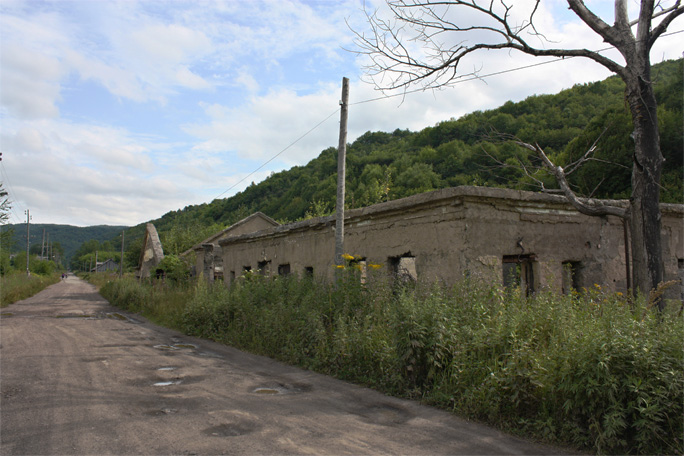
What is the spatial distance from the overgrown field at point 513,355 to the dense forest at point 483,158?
4.14 m

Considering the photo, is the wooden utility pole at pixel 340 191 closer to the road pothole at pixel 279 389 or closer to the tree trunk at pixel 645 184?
the road pothole at pixel 279 389

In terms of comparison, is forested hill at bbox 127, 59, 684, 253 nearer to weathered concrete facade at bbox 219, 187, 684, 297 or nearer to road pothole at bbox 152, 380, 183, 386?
weathered concrete facade at bbox 219, 187, 684, 297

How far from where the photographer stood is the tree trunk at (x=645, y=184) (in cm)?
724

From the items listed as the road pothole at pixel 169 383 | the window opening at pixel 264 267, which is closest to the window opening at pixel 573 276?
the road pothole at pixel 169 383

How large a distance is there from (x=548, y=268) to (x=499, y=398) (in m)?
4.59

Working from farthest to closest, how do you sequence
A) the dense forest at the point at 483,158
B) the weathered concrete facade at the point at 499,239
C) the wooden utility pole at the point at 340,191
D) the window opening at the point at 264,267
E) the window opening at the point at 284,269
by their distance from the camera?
the dense forest at the point at 483,158, the window opening at the point at 264,267, the window opening at the point at 284,269, the wooden utility pole at the point at 340,191, the weathered concrete facade at the point at 499,239

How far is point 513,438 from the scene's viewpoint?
4688 mm

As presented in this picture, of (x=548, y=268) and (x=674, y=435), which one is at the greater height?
(x=548, y=268)

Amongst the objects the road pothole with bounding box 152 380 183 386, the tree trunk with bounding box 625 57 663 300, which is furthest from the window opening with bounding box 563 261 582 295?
the road pothole with bounding box 152 380 183 386

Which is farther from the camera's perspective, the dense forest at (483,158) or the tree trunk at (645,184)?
the dense forest at (483,158)

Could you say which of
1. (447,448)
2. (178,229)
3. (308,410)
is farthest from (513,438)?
(178,229)

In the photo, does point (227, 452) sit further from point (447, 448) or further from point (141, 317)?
point (141, 317)

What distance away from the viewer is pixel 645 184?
7312mm

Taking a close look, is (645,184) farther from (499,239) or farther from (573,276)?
Result: (573,276)
